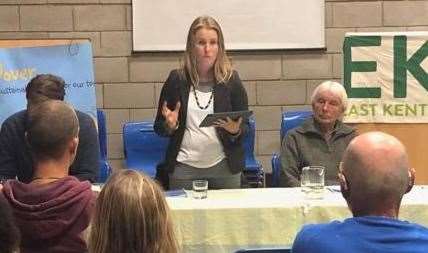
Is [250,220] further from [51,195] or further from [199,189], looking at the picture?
[51,195]

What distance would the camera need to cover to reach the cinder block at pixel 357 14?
17.8ft

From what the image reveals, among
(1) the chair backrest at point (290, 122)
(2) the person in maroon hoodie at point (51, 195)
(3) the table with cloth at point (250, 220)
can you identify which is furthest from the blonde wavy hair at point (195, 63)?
(2) the person in maroon hoodie at point (51, 195)

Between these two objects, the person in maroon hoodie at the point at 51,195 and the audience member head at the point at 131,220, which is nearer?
the audience member head at the point at 131,220

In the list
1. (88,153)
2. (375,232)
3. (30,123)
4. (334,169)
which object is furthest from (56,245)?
(334,169)

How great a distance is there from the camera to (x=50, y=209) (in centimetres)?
217

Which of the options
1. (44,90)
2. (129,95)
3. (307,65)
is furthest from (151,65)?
(44,90)

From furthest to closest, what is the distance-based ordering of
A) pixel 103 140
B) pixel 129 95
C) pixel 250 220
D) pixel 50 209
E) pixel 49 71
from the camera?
pixel 129 95
pixel 49 71
pixel 103 140
pixel 250 220
pixel 50 209

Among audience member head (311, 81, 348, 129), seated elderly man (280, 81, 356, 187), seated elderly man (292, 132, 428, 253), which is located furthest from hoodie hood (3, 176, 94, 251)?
audience member head (311, 81, 348, 129)

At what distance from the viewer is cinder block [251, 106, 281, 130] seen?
5492 millimetres

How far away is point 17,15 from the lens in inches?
212

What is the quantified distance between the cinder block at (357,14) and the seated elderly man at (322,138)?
5.07 ft

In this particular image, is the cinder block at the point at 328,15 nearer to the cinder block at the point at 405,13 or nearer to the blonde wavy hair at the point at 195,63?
the cinder block at the point at 405,13

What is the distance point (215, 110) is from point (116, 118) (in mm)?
1975

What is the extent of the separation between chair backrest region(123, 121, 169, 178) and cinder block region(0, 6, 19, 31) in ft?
3.99
